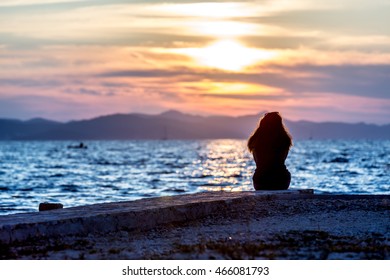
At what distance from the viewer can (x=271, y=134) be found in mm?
16125

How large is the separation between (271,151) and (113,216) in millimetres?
5883

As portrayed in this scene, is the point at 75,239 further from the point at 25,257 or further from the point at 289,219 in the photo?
the point at 289,219

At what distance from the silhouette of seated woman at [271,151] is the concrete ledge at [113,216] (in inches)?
104

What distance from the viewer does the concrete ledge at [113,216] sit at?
398 inches

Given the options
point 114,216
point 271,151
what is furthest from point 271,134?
point 114,216

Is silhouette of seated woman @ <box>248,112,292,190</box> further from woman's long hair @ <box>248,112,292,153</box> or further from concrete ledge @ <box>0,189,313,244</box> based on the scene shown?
concrete ledge @ <box>0,189,313,244</box>

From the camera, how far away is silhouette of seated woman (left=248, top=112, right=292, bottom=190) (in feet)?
52.8

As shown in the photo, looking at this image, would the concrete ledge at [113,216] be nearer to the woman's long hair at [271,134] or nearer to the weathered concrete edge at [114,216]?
the weathered concrete edge at [114,216]

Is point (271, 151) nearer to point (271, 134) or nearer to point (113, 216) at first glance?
point (271, 134)

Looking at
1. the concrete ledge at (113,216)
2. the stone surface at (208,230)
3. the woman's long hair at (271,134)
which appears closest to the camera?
the stone surface at (208,230)

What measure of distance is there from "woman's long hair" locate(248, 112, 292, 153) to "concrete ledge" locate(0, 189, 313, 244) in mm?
2693

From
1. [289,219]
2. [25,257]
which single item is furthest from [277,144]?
[25,257]

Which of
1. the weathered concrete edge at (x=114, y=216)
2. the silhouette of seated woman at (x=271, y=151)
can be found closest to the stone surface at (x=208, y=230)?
the weathered concrete edge at (x=114, y=216)

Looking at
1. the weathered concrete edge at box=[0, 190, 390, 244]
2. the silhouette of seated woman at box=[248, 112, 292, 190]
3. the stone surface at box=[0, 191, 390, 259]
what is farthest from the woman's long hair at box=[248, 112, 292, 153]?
the weathered concrete edge at box=[0, 190, 390, 244]
